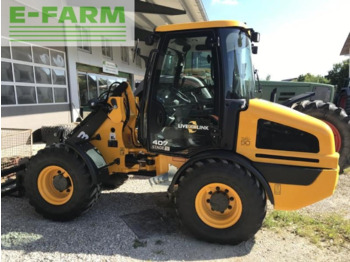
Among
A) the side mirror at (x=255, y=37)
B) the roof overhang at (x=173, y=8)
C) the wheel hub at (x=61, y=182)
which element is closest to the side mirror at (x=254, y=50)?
the side mirror at (x=255, y=37)

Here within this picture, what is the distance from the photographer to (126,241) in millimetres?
3129

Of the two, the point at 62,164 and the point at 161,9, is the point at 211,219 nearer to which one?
the point at 62,164

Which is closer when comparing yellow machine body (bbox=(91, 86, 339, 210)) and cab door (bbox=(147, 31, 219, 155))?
yellow machine body (bbox=(91, 86, 339, 210))

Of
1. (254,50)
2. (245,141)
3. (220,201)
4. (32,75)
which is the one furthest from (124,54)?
(220,201)

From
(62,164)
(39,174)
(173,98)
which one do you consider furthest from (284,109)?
(39,174)

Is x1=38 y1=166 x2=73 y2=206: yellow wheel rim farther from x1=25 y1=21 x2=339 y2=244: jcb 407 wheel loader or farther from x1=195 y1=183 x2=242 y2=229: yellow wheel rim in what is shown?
x1=195 y1=183 x2=242 y2=229: yellow wheel rim

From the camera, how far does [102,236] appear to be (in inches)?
127

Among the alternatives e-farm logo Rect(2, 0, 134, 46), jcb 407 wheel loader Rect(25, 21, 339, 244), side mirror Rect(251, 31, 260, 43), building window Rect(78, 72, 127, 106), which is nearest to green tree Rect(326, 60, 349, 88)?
e-farm logo Rect(2, 0, 134, 46)

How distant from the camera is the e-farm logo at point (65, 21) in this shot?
7663 millimetres

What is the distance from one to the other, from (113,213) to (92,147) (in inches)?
37.4

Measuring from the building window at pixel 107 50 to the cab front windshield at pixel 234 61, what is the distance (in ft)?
35.1

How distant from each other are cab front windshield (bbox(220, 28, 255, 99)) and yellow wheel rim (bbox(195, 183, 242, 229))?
1028 mm

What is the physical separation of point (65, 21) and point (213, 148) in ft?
27.8

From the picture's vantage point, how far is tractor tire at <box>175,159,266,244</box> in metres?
2.95
